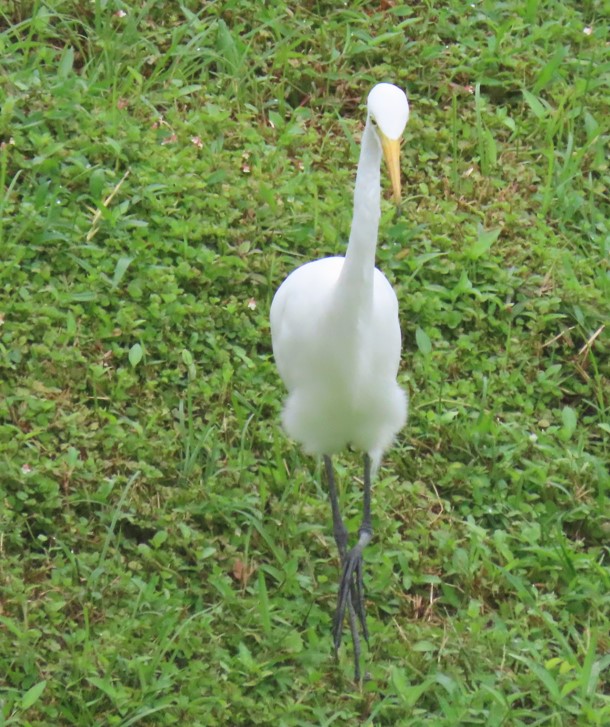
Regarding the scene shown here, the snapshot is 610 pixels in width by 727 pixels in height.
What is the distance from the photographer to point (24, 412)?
4469mm

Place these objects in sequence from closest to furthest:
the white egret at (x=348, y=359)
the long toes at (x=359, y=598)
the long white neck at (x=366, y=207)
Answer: the long white neck at (x=366, y=207)
the white egret at (x=348, y=359)
the long toes at (x=359, y=598)

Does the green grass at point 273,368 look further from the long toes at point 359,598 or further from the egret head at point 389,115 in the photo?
the egret head at point 389,115

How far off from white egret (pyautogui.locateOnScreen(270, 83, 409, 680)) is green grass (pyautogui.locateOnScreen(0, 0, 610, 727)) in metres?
0.24

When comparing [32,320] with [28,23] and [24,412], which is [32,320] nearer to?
[24,412]

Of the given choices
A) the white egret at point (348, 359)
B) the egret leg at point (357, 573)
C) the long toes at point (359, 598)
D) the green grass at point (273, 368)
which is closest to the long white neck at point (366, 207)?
the white egret at point (348, 359)

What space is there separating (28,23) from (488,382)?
246 cm

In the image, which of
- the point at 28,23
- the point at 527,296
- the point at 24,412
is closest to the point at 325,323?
the point at 24,412

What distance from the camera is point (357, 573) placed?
4.22m

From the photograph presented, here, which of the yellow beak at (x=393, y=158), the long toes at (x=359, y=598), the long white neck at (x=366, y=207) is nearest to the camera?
the yellow beak at (x=393, y=158)

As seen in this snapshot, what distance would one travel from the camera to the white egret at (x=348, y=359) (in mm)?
3512

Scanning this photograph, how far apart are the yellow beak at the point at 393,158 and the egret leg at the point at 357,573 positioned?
1.25 m

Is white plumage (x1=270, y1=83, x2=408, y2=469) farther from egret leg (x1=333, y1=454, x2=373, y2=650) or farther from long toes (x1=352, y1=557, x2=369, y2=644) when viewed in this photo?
long toes (x1=352, y1=557, x2=369, y2=644)

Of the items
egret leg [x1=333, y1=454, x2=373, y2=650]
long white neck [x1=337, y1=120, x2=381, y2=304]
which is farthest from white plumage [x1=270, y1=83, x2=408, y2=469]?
egret leg [x1=333, y1=454, x2=373, y2=650]

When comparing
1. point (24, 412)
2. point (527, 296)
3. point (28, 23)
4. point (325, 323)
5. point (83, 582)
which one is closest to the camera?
point (325, 323)
